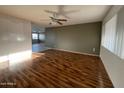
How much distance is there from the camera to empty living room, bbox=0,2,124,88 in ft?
8.02

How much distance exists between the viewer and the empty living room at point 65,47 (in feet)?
8.02

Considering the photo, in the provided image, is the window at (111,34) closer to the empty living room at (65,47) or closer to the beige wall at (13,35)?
the empty living room at (65,47)

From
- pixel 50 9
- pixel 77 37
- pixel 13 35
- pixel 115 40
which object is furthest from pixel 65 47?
pixel 115 40

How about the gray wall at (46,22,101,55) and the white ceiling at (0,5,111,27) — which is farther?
the gray wall at (46,22,101,55)

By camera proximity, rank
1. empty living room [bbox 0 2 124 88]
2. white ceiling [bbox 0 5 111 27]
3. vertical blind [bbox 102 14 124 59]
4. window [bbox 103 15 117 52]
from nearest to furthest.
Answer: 1. vertical blind [bbox 102 14 124 59]
2. empty living room [bbox 0 2 124 88]
3. window [bbox 103 15 117 52]
4. white ceiling [bbox 0 5 111 27]

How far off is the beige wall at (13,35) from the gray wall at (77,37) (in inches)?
96.4

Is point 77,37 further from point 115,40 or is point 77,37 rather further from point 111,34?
point 115,40

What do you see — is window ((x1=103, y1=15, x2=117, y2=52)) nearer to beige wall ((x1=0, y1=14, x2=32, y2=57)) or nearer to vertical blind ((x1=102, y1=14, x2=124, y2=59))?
vertical blind ((x1=102, y1=14, x2=124, y2=59))

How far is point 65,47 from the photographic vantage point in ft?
24.0

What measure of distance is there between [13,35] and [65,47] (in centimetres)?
355

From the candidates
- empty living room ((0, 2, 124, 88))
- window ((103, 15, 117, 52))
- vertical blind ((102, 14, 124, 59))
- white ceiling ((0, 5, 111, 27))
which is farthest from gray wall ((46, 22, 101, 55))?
vertical blind ((102, 14, 124, 59))

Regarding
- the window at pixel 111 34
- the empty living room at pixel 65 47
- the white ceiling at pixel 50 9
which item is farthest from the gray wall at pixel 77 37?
the window at pixel 111 34

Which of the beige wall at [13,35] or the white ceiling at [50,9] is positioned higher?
the white ceiling at [50,9]
